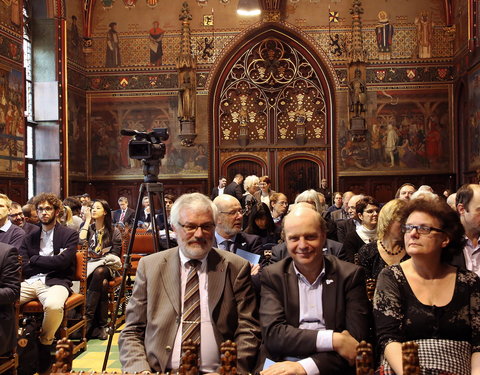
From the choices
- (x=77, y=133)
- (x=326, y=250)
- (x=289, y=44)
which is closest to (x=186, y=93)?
(x=77, y=133)

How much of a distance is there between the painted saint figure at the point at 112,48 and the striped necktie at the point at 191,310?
16.5 meters

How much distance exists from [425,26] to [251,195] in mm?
11324

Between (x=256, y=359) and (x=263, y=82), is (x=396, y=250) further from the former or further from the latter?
(x=263, y=82)

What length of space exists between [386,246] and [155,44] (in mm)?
15823

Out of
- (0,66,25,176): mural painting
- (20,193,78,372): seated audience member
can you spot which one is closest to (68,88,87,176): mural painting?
(0,66,25,176): mural painting

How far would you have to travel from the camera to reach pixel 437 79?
18.2 metres

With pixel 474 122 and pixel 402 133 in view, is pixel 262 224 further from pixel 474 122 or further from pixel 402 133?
pixel 402 133

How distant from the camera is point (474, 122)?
15.8 meters

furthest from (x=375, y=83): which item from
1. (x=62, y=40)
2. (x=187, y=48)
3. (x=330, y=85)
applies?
(x=62, y=40)

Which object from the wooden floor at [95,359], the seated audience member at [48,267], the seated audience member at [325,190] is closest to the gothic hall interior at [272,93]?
the seated audience member at [325,190]

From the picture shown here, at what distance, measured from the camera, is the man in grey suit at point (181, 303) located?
3303mm

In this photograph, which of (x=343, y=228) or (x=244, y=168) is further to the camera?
(x=244, y=168)

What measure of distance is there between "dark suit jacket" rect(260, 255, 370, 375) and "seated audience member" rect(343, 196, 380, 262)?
2.24 metres

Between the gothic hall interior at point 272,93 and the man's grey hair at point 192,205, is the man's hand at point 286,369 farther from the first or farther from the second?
the gothic hall interior at point 272,93
